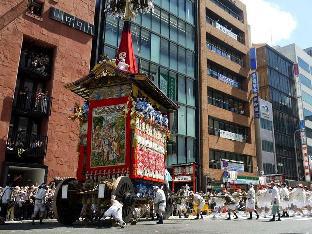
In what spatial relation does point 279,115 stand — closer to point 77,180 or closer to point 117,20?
point 117,20

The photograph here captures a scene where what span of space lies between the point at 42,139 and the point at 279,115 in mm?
41735

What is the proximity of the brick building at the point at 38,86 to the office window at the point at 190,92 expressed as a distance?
13892mm

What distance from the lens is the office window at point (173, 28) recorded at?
38.0 meters

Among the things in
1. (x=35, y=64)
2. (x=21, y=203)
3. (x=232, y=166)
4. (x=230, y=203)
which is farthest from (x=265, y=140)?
(x=21, y=203)

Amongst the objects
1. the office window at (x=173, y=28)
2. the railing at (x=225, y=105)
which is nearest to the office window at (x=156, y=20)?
the office window at (x=173, y=28)

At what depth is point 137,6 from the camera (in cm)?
1842

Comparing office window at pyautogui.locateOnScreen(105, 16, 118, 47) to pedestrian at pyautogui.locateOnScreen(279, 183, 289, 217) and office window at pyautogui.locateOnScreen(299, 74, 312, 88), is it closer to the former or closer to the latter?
pedestrian at pyautogui.locateOnScreen(279, 183, 289, 217)

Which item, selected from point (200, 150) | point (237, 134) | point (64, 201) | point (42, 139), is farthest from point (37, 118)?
point (237, 134)

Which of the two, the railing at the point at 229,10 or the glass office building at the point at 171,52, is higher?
the railing at the point at 229,10

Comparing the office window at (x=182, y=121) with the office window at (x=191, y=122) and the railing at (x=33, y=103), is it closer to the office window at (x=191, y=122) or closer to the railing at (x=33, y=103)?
the office window at (x=191, y=122)

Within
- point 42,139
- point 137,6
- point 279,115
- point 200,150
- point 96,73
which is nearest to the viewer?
point 96,73

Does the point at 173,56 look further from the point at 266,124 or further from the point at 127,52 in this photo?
the point at 127,52

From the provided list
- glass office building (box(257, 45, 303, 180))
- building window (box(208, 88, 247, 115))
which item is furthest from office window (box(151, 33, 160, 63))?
glass office building (box(257, 45, 303, 180))

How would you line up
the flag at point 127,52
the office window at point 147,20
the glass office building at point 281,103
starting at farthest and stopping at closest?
the glass office building at point 281,103 < the office window at point 147,20 < the flag at point 127,52
